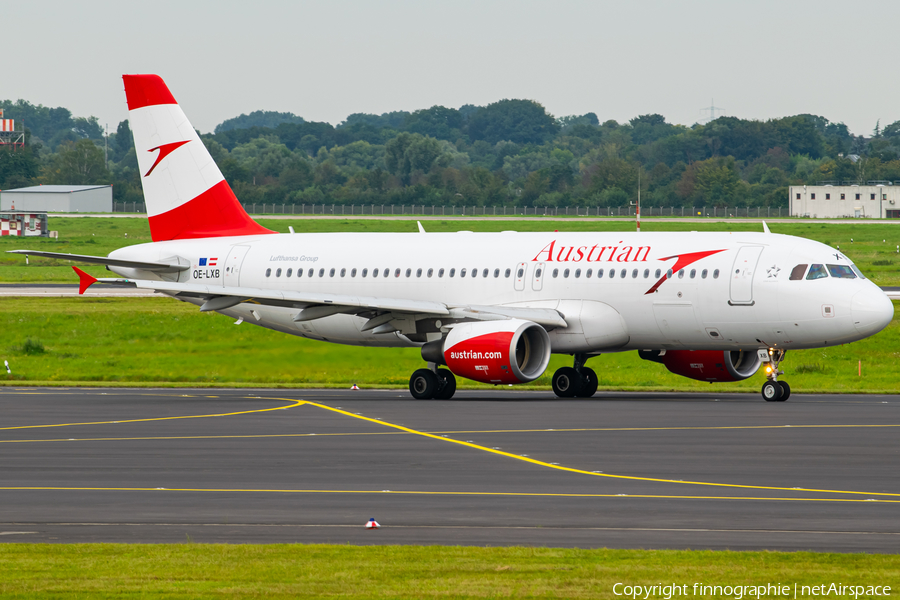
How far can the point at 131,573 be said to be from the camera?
45.7ft

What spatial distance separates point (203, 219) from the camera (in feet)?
145

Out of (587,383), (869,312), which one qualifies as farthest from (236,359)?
(869,312)

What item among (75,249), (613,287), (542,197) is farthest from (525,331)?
(542,197)

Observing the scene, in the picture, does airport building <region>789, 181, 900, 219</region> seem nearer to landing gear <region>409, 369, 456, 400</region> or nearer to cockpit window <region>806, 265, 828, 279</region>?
landing gear <region>409, 369, 456, 400</region>

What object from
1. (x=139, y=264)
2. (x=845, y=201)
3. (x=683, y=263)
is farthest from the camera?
(x=845, y=201)

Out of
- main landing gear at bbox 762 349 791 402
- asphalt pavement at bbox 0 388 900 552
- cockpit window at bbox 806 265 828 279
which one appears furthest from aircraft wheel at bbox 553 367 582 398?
cockpit window at bbox 806 265 828 279

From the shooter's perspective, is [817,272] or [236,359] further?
[236,359]

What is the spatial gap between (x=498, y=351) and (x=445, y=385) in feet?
11.3

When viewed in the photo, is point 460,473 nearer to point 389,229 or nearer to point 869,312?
point 869,312

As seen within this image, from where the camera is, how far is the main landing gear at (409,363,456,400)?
37.7 m

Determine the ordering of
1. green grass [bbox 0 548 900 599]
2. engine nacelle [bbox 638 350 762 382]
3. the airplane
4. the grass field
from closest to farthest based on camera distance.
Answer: green grass [bbox 0 548 900 599]
the airplane
engine nacelle [bbox 638 350 762 382]
the grass field

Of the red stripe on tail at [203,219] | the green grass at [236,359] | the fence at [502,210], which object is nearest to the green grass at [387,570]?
the green grass at [236,359]

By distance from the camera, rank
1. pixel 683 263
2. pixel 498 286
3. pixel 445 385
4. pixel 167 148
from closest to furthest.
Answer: pixel 683 263
pixel 445 385
pixel 498 286
pixel 167 148

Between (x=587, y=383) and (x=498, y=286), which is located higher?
(x=498, y=286)
